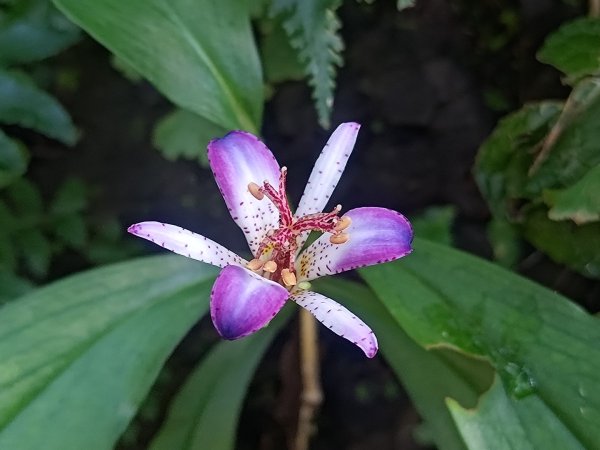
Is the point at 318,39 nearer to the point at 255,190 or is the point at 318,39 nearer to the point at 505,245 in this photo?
the point at 255,190

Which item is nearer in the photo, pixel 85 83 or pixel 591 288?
pixel 591 288

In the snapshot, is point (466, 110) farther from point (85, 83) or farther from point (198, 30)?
point (85, 83)

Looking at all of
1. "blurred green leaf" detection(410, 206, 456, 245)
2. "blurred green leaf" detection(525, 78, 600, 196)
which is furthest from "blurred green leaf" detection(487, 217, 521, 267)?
"blurred green leaf" detection(525, 78, 600, 196)

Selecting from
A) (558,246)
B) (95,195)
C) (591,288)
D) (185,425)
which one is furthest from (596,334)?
(95,195)

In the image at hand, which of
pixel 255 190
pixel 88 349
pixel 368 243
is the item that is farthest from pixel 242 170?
pixel 88 349

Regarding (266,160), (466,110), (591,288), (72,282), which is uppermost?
(266,160)

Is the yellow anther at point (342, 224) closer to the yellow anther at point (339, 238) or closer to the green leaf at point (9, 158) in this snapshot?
the yellow anther at point (339, 238)
